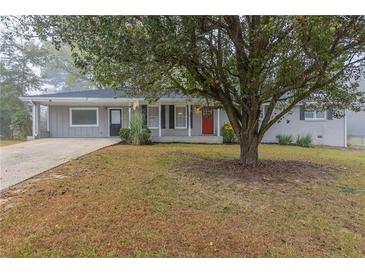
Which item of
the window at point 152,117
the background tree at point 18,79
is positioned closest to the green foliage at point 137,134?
the window at point 152,117

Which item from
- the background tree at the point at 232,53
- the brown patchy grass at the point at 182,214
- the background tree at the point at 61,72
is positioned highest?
the background tree at the point at 61,72

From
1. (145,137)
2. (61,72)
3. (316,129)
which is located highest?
(61,72)

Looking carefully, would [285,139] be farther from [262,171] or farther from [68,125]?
[68,125]

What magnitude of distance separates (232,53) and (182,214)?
4.23m

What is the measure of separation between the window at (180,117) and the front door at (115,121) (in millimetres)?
3176

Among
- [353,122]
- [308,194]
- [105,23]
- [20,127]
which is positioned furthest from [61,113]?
[353,122]

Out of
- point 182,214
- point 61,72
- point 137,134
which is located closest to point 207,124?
point 137,134

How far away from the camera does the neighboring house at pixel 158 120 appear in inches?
613

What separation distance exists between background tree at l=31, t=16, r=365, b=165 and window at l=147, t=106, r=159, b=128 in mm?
8475

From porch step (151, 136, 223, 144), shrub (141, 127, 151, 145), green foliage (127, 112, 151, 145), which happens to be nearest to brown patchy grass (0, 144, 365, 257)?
green foliage (127, 112, 151, 145)

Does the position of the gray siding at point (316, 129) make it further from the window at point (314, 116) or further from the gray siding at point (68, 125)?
the gray siding at point (68, 125)

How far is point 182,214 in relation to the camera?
13.9ft

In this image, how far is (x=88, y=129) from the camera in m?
16.4

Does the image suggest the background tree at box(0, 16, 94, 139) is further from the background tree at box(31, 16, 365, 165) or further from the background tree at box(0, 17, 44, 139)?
the background tree at box(31, 16, 365, 165)
